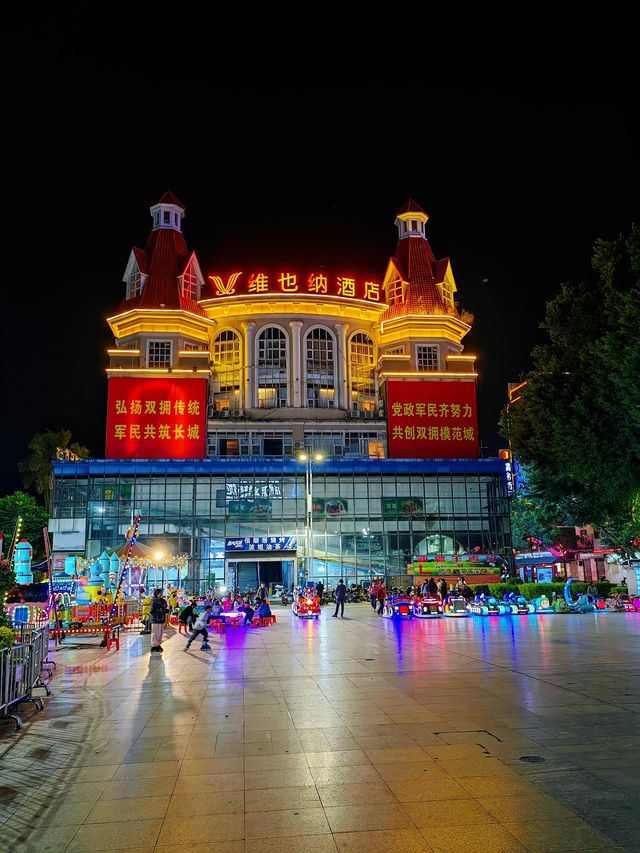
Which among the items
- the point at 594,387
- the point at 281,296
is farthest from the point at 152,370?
the point at 594,387

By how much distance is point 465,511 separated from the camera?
53.5 m

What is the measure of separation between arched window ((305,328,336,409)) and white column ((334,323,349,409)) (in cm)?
48

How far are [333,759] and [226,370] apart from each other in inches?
2188

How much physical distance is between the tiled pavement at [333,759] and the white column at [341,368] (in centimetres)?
4669

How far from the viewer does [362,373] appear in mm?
62344

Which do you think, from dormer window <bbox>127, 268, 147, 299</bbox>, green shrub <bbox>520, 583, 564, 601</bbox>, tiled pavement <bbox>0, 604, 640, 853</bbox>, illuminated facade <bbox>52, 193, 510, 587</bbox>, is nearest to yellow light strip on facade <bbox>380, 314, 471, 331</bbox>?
illuminated facade <bbox>52, 193, 510, 587</bbox>

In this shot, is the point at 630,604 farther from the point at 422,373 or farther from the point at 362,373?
the point at 362,373

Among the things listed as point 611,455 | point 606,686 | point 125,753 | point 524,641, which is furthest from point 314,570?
point 125,753

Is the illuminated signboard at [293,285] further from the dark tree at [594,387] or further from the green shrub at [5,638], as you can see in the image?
the green shrub at [5,638]

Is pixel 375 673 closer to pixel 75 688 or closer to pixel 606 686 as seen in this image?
pixel 606 686

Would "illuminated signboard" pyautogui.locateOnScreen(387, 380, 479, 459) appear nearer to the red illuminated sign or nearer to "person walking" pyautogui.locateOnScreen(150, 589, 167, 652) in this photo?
the red illuminated sign

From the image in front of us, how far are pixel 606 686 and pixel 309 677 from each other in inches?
203

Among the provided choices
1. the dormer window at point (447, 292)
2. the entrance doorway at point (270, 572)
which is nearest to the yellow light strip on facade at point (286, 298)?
the dormer window at point (447, 292)

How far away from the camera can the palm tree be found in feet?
214
